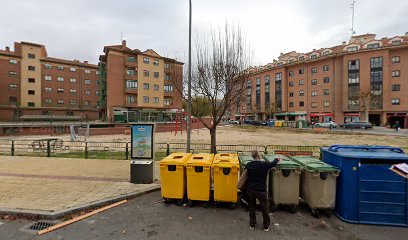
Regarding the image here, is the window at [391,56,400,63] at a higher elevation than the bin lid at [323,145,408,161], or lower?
higher

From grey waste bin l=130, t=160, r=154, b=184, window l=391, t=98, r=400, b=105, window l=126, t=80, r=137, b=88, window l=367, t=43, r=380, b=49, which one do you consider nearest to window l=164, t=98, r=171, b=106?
window l=126, t=80, r=137, b=88

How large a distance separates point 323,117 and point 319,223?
192ft

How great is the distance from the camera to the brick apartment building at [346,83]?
154 ft

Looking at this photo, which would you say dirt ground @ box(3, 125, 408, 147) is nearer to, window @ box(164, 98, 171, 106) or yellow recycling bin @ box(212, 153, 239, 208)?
yellow recycling bin @ box(212, 153, 239, 208)

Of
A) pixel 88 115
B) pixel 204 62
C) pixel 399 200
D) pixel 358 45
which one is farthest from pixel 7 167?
pixel 358 45

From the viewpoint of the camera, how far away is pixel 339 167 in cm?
446

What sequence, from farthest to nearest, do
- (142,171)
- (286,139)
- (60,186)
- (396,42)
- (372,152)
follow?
(396,42), (286,139), (142,171), (60,186), (372,152)

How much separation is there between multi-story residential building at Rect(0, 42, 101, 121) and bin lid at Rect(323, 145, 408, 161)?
5309 centimetres

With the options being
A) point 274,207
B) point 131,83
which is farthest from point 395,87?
point 274,207

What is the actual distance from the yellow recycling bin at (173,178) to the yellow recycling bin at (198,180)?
6.2 inches

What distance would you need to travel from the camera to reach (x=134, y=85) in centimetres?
4309

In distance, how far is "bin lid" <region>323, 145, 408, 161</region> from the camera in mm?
4180

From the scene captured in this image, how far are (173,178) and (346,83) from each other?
59.2 meters

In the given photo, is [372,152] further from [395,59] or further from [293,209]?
[395,59]
